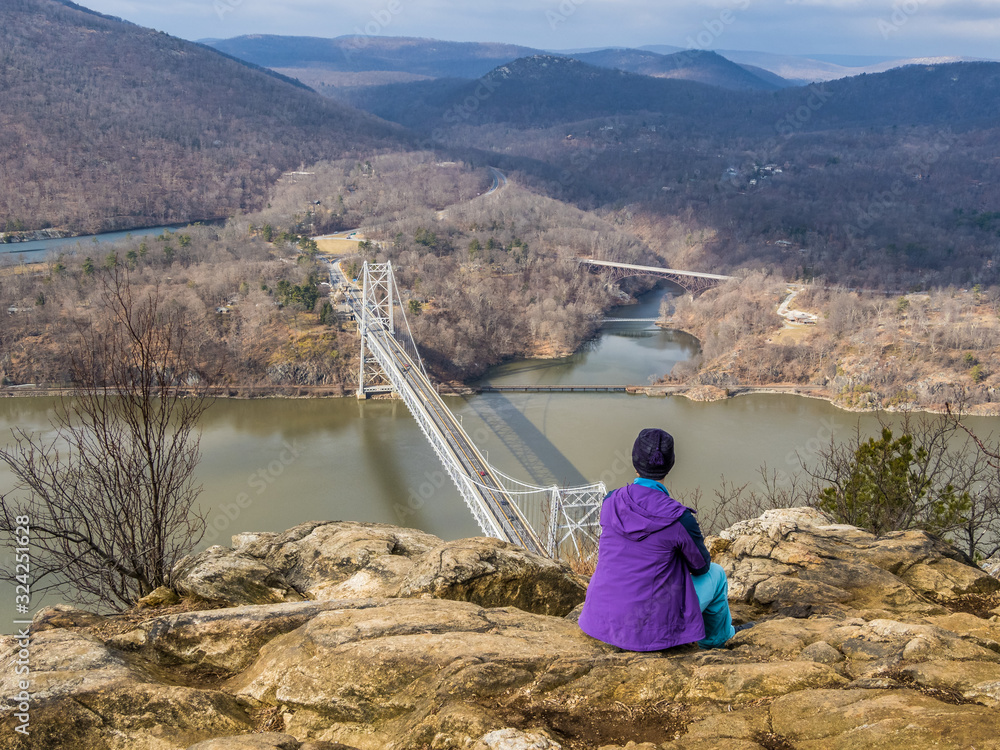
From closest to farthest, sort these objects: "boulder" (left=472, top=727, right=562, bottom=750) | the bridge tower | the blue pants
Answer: "boulder" (left=472, top=727, right=562, bottom=750)
the blue pants
the bridge tower

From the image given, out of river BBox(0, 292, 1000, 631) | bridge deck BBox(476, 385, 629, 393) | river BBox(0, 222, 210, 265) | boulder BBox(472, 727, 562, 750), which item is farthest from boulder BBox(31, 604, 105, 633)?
river BBox(0, 222, 210, 265)

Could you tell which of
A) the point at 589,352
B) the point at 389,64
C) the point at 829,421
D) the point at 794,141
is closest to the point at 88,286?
the point at 589,352

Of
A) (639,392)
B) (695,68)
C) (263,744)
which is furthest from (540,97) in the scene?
(263,744)

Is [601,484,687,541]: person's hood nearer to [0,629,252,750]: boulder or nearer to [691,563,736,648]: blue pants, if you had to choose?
[691,563,736,648]: blue pants

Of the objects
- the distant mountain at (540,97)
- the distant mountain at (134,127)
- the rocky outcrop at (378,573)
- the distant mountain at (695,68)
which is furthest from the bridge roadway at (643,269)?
the distant mountain at (695,68)

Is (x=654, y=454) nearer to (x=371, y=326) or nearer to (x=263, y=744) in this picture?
(x=263, y=744)

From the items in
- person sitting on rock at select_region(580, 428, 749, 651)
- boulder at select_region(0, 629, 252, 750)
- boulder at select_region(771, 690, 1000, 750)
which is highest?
person sitting on rock at select_region(580, 428, 749, 651)

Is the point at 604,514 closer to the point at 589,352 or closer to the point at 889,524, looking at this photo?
the point at 889,524
